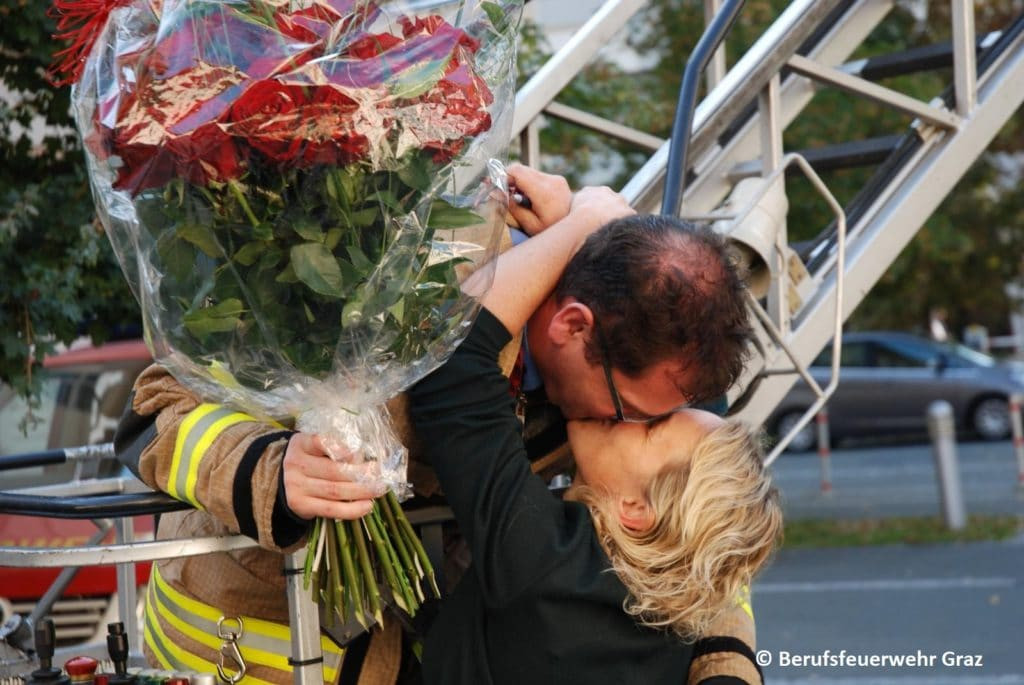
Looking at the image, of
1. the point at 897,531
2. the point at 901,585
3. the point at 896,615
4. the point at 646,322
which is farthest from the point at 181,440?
→ the point at 897,531

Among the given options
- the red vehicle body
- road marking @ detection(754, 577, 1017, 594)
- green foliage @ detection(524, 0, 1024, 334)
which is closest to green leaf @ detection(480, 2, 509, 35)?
the red vehicle body

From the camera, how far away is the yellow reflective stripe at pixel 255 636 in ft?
7.73

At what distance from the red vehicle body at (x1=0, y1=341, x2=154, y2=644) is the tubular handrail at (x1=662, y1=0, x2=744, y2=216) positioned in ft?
7.53

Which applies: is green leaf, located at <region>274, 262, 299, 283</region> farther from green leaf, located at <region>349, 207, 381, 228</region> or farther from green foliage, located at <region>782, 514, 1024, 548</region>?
green foliage, located at <region>782, 514, 1024, 548</region>

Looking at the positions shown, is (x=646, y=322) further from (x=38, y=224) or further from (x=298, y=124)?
(x=38, y=224)

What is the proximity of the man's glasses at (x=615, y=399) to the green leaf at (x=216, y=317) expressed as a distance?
0.69m

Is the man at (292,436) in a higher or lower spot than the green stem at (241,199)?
lower

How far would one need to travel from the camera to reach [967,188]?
66.8 ft

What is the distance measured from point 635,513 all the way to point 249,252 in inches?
34.3

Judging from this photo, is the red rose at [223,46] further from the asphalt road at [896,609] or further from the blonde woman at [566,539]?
the asphalt road at [896,609]

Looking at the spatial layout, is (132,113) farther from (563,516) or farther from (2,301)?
(2,301)

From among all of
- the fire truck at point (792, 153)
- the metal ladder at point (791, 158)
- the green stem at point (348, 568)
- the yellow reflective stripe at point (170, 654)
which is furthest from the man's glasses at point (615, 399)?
the metal ladder at point (791, 158)

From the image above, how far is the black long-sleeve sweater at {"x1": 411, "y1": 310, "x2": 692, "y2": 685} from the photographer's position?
86.6 inches

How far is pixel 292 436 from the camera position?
2.04 meters
